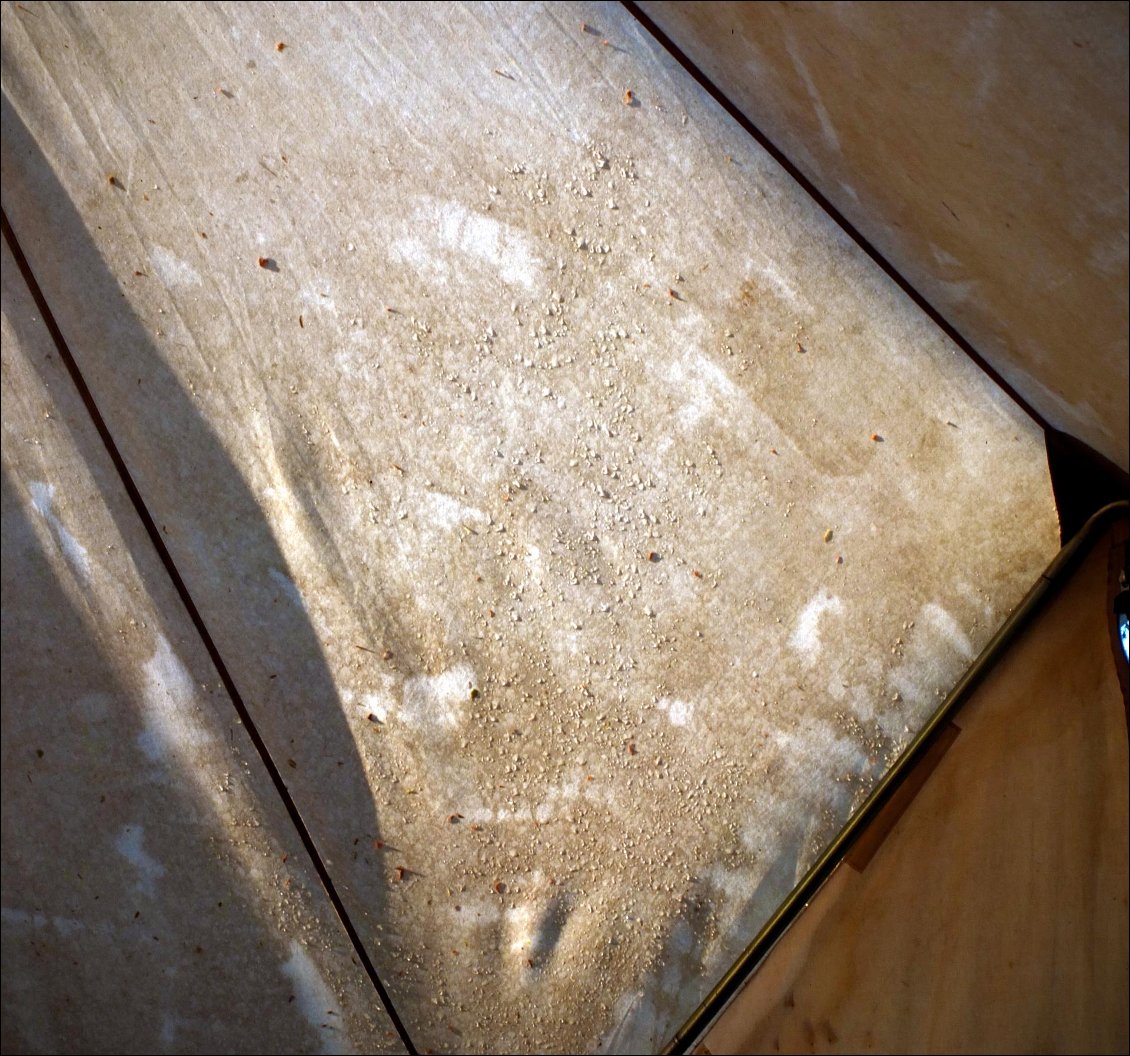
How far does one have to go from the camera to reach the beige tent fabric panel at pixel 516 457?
1554 mm

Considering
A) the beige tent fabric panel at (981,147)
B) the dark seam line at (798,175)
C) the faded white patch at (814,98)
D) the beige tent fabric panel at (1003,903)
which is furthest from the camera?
the dark seam line at (798,175)

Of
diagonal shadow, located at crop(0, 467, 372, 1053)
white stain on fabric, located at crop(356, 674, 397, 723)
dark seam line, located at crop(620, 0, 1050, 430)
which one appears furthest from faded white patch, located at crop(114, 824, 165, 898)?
dark seam line, located at crop(620, 0, 1050, 430)

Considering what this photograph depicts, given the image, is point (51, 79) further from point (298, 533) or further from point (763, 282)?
point (763, 282)

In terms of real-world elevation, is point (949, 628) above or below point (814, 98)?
below

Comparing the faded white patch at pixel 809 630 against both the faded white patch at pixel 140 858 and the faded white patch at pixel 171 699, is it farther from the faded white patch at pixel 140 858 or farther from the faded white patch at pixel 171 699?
the faded white patch at pixel 140 858

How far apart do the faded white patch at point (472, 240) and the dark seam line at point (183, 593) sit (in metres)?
0.74

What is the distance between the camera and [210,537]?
160 cm

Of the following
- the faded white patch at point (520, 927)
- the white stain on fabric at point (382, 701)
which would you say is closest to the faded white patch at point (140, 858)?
the white stain on fabric at point (382, 701)

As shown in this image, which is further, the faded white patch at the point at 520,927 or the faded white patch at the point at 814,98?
the faded white patch at the point at 520,927

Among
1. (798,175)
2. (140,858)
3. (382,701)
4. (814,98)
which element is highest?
(814,98)

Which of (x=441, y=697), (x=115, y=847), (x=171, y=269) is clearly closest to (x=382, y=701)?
(x=441, y=697)

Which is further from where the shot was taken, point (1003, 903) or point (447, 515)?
point (447, 515)

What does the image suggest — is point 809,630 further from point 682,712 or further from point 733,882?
point 733,882

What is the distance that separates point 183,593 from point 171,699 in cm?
22
